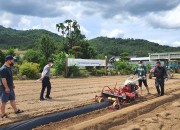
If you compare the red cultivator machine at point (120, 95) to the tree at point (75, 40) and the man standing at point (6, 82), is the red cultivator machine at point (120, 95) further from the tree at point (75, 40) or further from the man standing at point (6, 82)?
the tree at point (75, 40)

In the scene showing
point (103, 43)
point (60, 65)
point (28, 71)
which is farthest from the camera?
point (103, 43)

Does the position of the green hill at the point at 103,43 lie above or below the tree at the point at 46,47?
above

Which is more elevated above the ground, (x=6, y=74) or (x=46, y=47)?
(x=46, y=47)

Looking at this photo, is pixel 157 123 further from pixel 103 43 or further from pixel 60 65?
pixel 103 43

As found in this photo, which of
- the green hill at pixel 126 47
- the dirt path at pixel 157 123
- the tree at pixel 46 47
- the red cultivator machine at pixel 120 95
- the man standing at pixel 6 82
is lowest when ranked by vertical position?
the dirt path at pixel 157 123

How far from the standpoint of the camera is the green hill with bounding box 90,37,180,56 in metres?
129

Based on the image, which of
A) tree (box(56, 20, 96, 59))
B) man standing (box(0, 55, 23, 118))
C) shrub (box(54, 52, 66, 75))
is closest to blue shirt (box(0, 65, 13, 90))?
man standing (box(0, 55, 23, 118))

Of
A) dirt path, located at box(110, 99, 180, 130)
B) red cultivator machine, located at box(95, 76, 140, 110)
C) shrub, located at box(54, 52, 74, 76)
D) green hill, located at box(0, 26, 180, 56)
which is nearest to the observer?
dirt path, located at box(110, 99, 180, 130)

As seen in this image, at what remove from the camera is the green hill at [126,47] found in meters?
129

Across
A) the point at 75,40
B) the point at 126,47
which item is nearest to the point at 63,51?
the point at 75,40

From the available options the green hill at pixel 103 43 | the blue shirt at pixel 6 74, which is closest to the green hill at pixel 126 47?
the green hill at pixel 103 43

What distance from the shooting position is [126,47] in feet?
490

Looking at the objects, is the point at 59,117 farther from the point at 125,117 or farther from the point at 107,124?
the point at 125,117

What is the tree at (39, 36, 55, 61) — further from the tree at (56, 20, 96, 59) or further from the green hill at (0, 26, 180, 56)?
the green hill at (0, 26, 180, 56)
